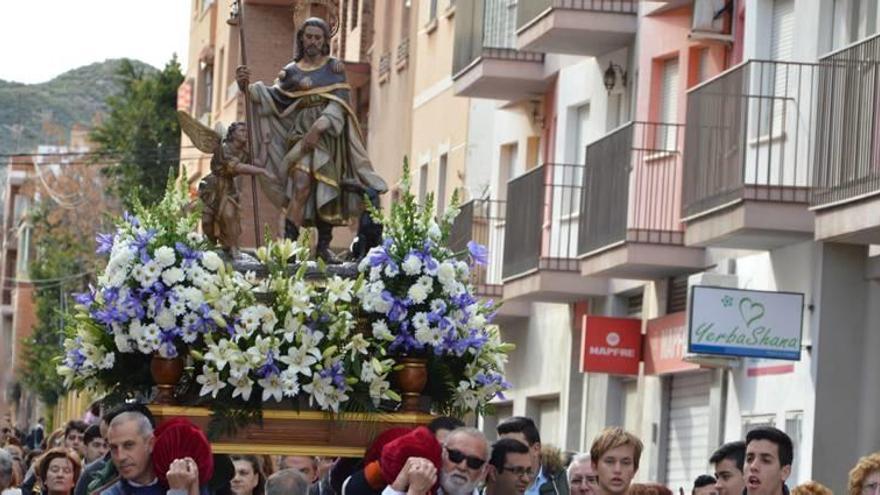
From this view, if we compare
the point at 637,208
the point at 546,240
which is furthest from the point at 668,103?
the point at 546,240

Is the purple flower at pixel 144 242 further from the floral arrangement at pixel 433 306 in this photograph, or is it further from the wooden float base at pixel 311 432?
the floral arrangement at pixel 433 306

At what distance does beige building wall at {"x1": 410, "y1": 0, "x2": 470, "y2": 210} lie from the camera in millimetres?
41750

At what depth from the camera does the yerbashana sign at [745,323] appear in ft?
83.0

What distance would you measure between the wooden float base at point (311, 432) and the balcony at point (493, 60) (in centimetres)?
2264

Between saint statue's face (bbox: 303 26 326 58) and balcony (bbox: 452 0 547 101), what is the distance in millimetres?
20484

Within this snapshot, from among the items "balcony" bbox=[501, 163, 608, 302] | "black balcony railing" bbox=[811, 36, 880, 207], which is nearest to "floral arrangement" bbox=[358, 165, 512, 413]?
"black balcony railing" bbox=[811, 36, 880, 207]

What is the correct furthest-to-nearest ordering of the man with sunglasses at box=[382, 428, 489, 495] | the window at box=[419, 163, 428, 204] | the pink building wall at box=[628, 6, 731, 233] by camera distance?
the window at box=[419, 163, 428, 204] < the pink building wall at box=[628, 6, 731, 233] < the man with sunglasses at box=[382, 428, 489, 495]

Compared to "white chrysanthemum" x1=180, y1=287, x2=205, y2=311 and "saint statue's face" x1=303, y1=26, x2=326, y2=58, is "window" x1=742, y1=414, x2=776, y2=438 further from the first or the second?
"white chrysanthemum" x1=180, y1=287, x2=205, y2=311

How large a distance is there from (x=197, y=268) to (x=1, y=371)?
5.41 m

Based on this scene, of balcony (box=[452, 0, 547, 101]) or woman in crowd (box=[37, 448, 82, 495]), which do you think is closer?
woman in crowd (box=[37, 448, 82, 495])

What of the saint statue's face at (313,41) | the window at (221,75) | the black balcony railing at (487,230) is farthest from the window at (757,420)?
the window at (221,75)

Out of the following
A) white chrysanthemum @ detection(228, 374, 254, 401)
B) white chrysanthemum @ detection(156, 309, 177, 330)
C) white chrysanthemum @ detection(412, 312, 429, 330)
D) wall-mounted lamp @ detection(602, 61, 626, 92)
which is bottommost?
white chrysanthemum @ detection(228, 374, 254, 401)

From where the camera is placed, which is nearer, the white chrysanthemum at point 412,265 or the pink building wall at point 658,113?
the white chrysanthemum at point 412,265

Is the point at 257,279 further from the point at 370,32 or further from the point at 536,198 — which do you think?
the point at 370,32
